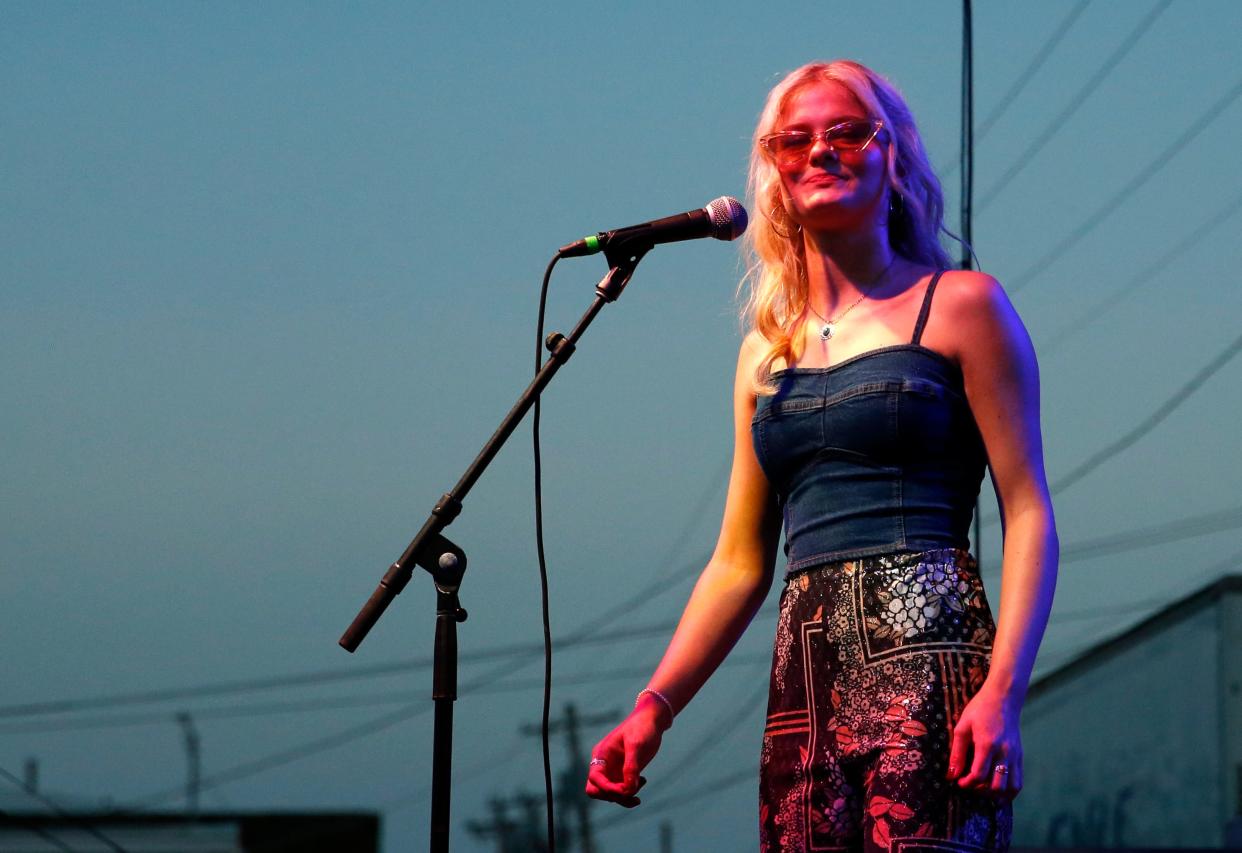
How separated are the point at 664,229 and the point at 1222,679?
9869mm

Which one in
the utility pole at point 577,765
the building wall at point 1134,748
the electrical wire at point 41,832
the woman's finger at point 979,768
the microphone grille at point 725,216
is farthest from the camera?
the utility pole at point 577,765

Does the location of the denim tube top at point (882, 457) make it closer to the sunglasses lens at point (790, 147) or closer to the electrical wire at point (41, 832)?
the sunglasses lens at point (790, 147)

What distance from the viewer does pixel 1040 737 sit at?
40.1ft

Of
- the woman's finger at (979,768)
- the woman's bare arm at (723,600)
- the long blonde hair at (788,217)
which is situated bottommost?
the woman's finger at (979,768)

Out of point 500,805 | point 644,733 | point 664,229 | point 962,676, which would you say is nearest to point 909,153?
point 664,229

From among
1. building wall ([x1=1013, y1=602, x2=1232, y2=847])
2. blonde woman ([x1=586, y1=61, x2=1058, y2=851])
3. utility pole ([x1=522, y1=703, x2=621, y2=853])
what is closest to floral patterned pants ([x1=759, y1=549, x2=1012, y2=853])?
blonde woman ([x1=586, y1=61, x2=1058, y2=851])

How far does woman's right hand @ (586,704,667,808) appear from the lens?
1804 mm

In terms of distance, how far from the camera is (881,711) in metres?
1.62

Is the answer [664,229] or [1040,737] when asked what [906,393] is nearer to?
[664,229]

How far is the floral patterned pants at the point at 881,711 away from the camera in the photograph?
1584 millimetres

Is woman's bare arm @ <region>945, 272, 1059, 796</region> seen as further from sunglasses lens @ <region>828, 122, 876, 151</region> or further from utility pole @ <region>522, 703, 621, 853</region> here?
utility pole @ <region>522, 703, 621, 853</region>

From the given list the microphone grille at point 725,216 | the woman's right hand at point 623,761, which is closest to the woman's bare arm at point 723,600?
the woman's right hand at point 623,761

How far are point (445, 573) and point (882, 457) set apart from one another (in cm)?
54

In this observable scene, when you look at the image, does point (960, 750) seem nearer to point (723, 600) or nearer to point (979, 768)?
point (979, 768)
